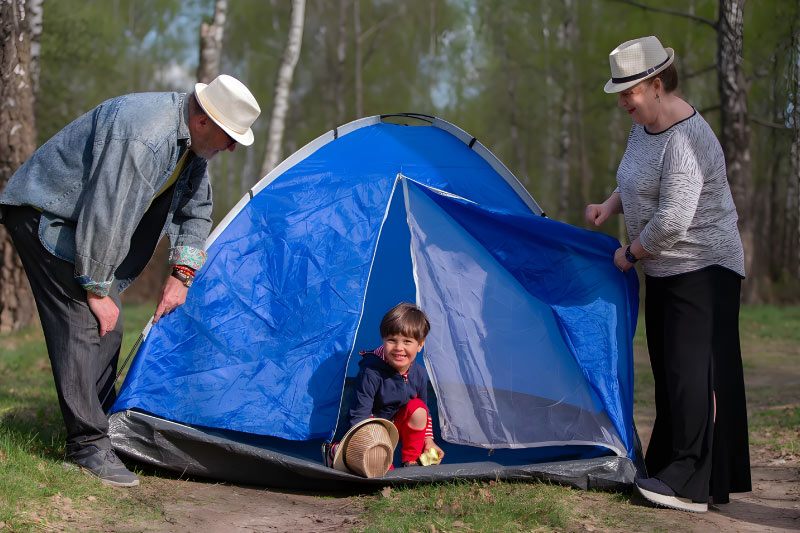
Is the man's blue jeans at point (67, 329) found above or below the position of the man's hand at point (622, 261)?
below

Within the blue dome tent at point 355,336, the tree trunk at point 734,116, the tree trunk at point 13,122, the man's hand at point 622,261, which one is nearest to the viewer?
the man's hand at point 622,261

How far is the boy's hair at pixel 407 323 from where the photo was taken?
12.7 feet

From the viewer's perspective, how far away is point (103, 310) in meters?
3.42

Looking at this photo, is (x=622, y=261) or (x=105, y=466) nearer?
(x=105, y=466)

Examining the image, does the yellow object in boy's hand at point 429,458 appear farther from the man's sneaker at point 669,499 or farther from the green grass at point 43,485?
the green grass at point 43,485

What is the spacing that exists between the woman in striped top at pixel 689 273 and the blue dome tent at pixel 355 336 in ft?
1.06

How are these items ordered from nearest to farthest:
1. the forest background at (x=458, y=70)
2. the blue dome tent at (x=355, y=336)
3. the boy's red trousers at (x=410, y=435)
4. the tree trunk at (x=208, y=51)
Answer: the blue dome tent at (x=355, y=336), the boy's red trousers at (x=410, y=435), the tree trunk at (x=208, y=51), the forest background at (x=458, y=70)

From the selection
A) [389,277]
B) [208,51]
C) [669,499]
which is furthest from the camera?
[208,51]

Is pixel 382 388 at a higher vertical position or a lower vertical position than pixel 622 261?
lower

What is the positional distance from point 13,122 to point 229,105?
197 inches

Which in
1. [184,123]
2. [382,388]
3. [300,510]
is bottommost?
[300,510]

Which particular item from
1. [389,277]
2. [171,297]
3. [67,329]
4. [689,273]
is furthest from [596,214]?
[67,329]

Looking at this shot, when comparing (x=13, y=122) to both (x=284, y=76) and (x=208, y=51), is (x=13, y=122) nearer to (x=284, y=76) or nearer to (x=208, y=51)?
(x=208, y=51)

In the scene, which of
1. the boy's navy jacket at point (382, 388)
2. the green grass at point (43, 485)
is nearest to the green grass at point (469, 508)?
the boy's navy jacket at point (382, 388)
